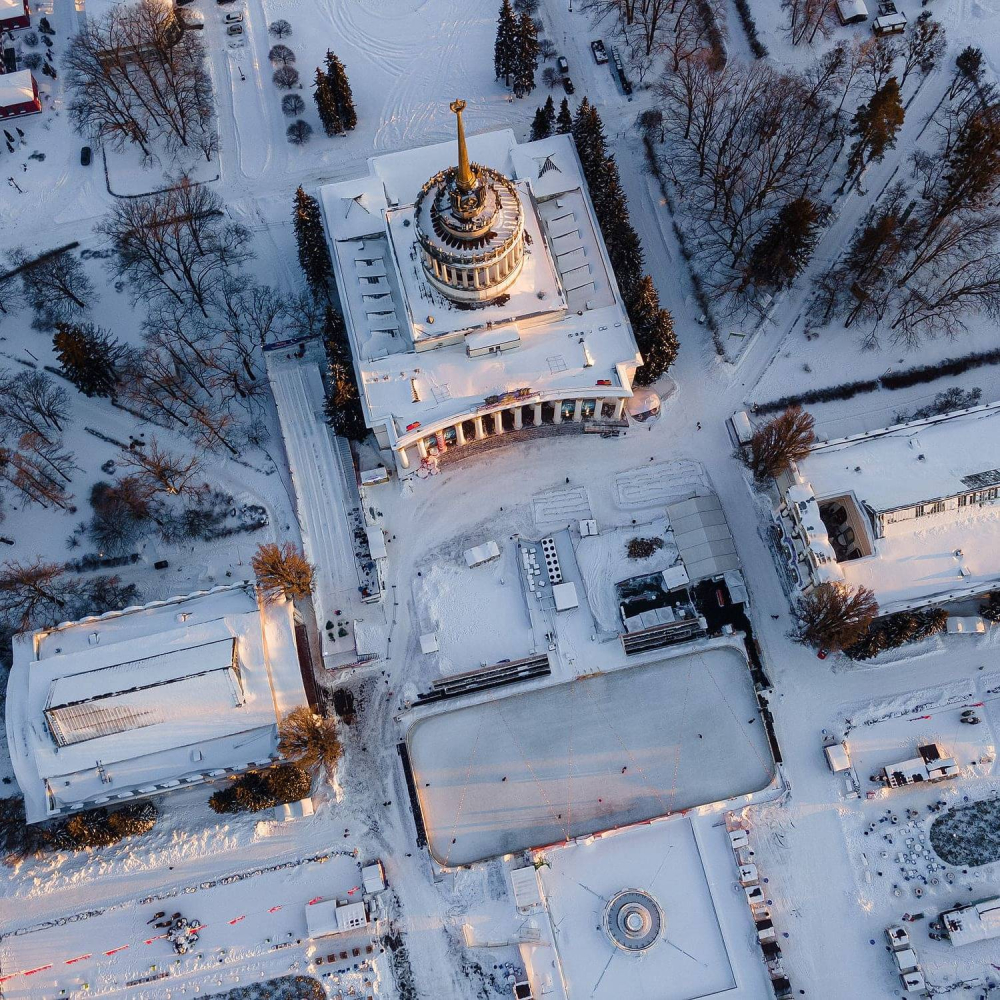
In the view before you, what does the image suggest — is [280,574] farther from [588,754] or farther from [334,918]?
[588,754]

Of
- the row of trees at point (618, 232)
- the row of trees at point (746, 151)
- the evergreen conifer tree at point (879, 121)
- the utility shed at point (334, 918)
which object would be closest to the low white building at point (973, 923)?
the utility shed at point (334, 918)

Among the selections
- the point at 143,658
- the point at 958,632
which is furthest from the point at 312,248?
the point at 958,632

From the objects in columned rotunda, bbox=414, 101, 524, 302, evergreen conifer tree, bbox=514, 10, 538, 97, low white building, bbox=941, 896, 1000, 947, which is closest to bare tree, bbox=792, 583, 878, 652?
low white building, bbox=941, 896, 1000, 947

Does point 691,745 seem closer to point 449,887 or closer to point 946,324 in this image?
point 449,887

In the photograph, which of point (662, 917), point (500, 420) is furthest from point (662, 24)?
point (662, 917)

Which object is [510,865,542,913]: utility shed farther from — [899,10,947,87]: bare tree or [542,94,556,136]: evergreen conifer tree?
[899,10,947,87]: bare tree
